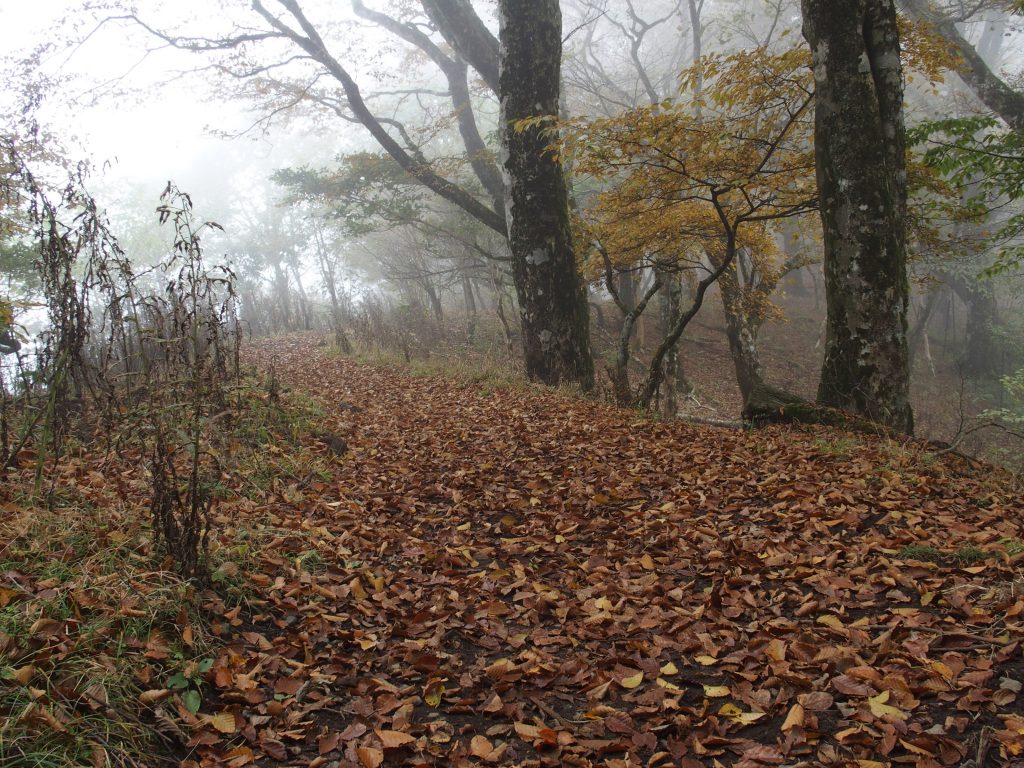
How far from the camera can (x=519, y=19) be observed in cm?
705

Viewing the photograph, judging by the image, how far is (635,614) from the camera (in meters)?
2.80

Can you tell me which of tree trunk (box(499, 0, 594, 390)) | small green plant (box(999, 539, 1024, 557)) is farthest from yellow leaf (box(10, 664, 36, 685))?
tree trunk (box(499, 0, 594, 390))

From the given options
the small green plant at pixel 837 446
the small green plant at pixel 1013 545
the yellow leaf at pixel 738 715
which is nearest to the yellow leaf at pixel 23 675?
the yellow leaf at pixel 738 715

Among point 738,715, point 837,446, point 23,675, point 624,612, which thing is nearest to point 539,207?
point 837,446

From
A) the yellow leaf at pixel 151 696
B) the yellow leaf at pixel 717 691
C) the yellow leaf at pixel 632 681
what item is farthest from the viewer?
the yellow leaf at pixel 632 681

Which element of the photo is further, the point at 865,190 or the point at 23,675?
the point at 865,190

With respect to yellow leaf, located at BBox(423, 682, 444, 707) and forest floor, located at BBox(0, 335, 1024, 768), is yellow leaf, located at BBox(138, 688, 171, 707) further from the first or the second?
yellow leaf, located at BBox(423, 682, 444, 707)

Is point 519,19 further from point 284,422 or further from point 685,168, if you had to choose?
point 284,422

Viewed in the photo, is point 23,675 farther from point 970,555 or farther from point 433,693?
point 970,555

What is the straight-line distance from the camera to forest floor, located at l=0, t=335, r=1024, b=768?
1999mm

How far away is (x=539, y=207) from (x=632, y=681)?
593cm

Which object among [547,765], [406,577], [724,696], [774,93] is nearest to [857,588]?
[724,696]

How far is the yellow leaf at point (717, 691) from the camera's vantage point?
7.26 ft

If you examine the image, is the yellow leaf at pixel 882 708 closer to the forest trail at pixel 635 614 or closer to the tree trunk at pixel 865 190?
the forest trail at pixel 635 614
